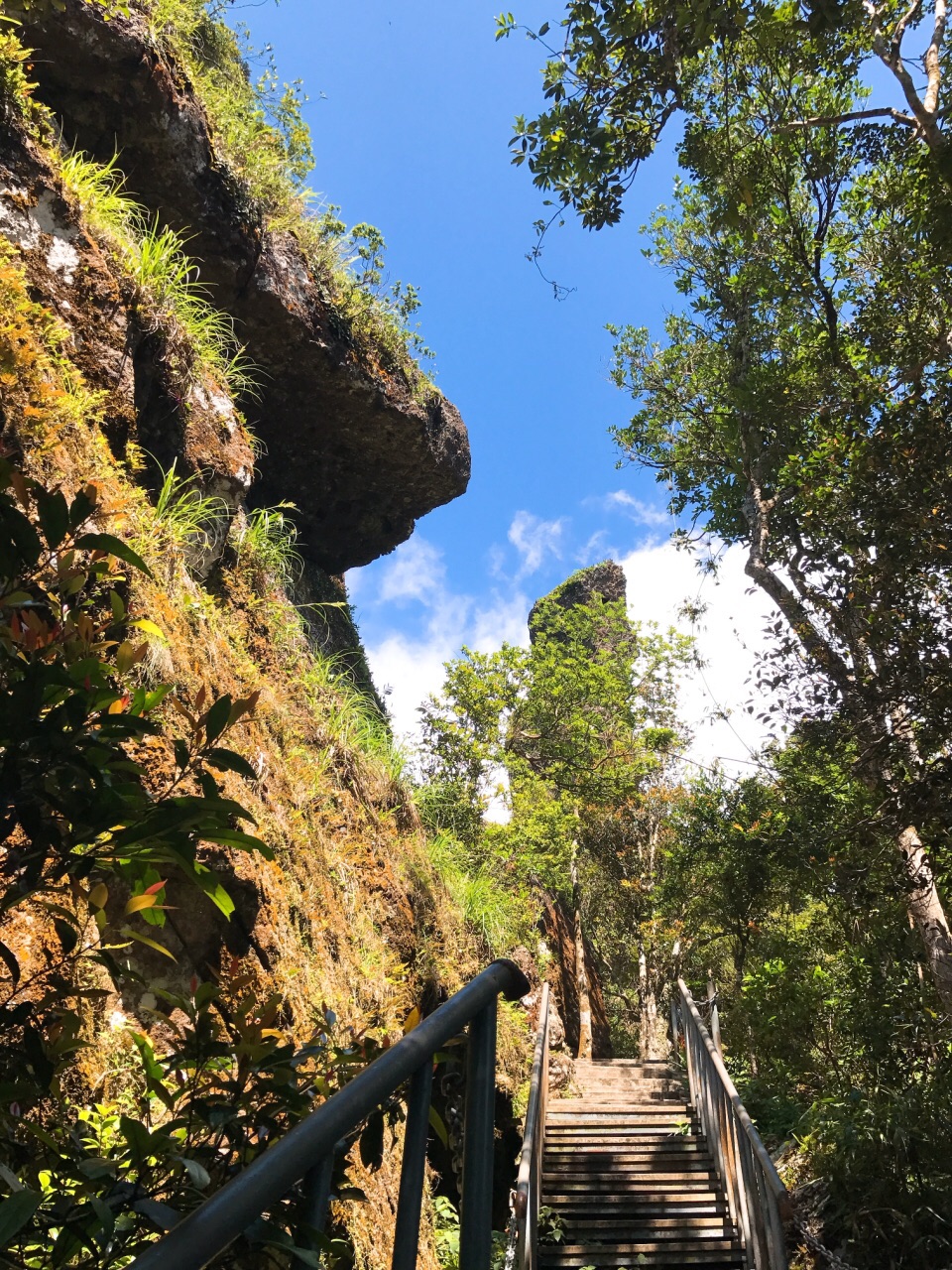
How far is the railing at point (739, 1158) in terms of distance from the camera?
5254 mm

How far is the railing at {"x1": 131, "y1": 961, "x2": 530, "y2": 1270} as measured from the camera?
2.25ft

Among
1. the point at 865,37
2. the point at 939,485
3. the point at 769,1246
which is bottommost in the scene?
the point at 769,1246

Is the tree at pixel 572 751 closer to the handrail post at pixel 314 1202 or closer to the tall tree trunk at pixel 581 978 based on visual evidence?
the tall tree trunk at pixel 581 978

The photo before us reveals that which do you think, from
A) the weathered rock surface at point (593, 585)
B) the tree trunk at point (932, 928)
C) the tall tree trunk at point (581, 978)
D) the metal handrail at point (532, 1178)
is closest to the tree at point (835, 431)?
the tree trunk at point (932, 928)

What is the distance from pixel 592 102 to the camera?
16.2 ft

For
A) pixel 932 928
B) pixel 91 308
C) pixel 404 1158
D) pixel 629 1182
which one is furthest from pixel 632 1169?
pixel 91 308

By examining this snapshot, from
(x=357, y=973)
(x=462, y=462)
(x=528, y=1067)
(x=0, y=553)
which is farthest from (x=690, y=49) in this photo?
(x=528, y=1067)

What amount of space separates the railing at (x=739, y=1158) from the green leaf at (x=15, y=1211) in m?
5.75

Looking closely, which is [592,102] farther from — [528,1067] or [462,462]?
[528,1067]

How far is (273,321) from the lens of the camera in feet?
29.5

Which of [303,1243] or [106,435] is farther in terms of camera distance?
[106,435]

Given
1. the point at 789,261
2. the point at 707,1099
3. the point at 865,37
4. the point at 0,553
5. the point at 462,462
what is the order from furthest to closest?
the point at 462,462, the point at 789,261, the point at 707,1099, the point at 865,37, the point at 0,553

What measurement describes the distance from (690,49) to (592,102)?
673mm

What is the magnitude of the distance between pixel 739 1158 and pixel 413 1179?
676cm
